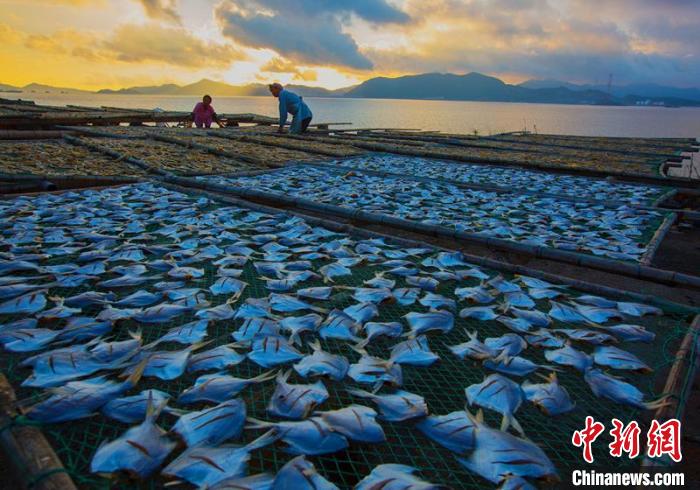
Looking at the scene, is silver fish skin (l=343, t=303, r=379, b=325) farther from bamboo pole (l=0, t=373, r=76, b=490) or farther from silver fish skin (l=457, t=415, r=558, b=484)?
bamboo pole (l=0, t=373, r=76, b=490)

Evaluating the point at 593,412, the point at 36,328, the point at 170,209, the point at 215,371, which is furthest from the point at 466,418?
the point at 170,209

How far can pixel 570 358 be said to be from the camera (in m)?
2.43

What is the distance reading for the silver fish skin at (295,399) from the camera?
188cm

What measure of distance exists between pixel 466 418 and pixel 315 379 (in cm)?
72

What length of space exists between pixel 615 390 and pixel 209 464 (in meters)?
1.91

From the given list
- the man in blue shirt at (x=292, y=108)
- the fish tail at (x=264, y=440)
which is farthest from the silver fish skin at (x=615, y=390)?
the man in blue shirt at (x=292, y=108)

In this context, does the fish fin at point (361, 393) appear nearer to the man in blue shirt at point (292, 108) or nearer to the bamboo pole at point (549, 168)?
the bamboo pole at point (549, 168)

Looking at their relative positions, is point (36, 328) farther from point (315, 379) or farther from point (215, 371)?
point (315, 379)

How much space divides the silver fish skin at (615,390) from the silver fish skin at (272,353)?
1.49 meters

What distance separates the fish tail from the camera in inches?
65.8

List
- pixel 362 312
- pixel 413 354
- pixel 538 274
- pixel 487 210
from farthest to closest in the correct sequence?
1. pixel 487 210
2. pixel 538 274
3. pixel 362 312
4. pixel 413 354

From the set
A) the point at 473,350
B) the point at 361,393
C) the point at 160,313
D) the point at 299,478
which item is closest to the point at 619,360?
the point at 473,350

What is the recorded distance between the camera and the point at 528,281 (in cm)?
346

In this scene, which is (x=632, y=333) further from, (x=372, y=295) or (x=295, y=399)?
(x=295, y=399)
